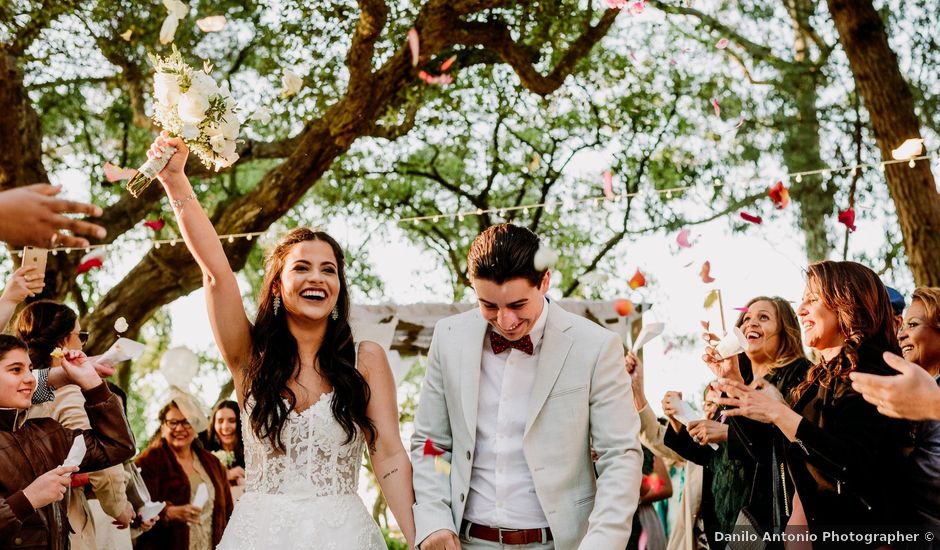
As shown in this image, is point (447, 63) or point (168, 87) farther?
point (447, 63)

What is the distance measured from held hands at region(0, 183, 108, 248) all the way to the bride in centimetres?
103

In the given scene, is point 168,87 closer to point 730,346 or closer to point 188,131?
point 188,131

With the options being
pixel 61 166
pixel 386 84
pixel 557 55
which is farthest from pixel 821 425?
pixel 61 166

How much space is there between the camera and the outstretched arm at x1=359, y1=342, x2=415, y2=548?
3.91 meters

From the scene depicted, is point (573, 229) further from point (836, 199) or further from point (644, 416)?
point (644, 416)

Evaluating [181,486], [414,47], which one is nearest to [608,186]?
[414,47]

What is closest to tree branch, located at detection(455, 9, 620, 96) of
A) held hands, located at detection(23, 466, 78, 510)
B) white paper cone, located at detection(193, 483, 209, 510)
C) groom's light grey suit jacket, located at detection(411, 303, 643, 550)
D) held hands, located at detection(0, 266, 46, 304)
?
white paper cone, located at detection(193, 483, 209, 510)

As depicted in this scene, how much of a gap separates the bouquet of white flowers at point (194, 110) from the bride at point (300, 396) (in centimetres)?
9

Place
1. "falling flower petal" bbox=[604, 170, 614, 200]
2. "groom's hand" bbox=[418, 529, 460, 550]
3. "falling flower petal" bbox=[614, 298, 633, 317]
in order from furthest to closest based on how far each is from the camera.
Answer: "falling flower petal" bbox=[614, 298, 633, 317] → "falling flower petal" bbox=[604, 170, 614, 200] → "groom's hand" bbox=[418, 529, 460, 550]

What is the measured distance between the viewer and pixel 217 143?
3.84 m

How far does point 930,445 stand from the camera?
154 inches

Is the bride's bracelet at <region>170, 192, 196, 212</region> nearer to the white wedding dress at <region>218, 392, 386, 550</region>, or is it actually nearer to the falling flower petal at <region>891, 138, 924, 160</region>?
the white wedding dress at <region>218, 392, 386, 550</region>

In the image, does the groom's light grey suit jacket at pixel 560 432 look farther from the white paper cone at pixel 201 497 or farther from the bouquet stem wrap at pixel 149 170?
the white paper cone at pixel 201 497

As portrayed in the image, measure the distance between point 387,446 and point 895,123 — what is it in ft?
21.2
